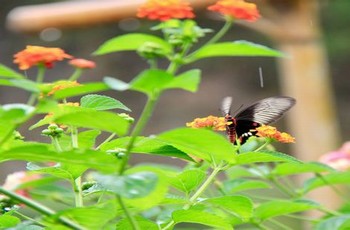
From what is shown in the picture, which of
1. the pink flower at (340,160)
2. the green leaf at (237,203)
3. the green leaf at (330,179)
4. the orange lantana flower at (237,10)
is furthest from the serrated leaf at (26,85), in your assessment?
the pink flower at (340,160)

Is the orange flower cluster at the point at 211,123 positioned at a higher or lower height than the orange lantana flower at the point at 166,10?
lower

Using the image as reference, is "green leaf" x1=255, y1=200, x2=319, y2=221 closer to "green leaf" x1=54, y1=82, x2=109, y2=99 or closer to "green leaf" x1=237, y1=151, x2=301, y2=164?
"green leaf" x1=237, y1=151, x2=301, y2=164

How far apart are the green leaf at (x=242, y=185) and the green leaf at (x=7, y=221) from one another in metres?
0.46

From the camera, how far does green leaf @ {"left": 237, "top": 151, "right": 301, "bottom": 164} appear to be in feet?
2.28

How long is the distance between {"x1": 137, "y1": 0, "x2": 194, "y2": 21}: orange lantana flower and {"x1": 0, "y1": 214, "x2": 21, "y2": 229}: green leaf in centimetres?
21

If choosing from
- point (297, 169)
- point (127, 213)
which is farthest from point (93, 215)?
point (297, 169)

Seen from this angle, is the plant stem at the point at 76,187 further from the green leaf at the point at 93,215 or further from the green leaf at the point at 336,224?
the green leaf at the point at 336,224

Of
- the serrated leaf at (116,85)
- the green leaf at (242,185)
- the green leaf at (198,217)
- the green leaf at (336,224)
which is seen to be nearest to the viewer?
the serrated leaf at (116,85)

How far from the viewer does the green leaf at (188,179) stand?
755mm

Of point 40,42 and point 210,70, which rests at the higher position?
point 40,42

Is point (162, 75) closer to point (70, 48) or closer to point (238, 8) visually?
point (238, 8)

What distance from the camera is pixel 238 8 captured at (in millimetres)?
604

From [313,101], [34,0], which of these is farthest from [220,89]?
[313,101]

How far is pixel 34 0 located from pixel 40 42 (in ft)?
2.60
